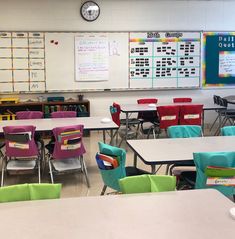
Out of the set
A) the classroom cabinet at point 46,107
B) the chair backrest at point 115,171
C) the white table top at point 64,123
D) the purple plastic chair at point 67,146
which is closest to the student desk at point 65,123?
the white table top at point 64,123

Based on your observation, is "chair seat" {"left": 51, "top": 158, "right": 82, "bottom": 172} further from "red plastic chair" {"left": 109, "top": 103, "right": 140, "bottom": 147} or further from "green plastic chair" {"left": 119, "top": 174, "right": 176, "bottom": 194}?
"green plastic chair" {"left": 119, "top": 174, "right": 176, "bottom": 194}

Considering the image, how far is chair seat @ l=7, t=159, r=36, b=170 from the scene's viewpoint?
4.30m

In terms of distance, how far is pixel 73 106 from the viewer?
766cm

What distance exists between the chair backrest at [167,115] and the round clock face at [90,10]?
275 centimetres

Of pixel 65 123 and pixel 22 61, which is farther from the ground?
pixel 22 61

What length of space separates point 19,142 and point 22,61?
11.8 ft

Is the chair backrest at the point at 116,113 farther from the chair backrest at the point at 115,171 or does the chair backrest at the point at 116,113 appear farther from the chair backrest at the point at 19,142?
the chair backrest at the point at 115,171

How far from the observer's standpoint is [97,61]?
308 inches

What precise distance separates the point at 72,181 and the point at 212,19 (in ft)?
17.1

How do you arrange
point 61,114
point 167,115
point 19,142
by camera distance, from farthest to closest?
point 167,115 → point 61,114 → point 19,142

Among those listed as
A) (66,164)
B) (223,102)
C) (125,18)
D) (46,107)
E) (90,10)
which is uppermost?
(90,10)

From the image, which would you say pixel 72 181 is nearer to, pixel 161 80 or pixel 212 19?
pixel 161 80

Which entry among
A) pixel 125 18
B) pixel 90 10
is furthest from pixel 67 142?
pixel 125 18

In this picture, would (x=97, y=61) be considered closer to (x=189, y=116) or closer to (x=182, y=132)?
(x=189, y=116)
